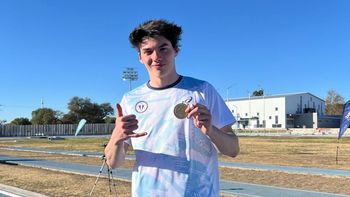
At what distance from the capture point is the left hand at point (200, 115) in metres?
2.86

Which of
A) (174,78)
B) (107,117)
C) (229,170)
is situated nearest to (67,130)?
(107,117)

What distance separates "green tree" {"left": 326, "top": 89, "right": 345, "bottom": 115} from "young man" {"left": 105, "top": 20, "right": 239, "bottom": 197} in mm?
143218

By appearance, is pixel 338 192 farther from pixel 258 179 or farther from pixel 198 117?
pixel 198 117

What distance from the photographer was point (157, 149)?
3.12m

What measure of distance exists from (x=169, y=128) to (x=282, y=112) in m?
126

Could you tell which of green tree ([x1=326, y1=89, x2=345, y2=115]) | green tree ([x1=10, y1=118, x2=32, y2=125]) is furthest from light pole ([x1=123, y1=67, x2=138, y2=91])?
green tree ([x1=326, y1=89, x2=345, y2=115])

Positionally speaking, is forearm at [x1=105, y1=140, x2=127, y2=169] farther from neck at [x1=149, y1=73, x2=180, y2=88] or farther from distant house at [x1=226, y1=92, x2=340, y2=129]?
distant house at [x1=226, y1=92, x2=340, y2=129]

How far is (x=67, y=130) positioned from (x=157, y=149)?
103 meters

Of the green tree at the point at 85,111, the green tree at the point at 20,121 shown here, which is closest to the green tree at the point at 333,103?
the green tree at the point at 85,111

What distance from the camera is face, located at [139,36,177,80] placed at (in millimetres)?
3209

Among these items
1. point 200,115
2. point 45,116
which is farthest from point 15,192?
point 45,116

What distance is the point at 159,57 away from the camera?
3201 millimetres

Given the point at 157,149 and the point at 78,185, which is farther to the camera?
the point at 78,185

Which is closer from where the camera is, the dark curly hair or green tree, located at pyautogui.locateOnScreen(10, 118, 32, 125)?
the dark curly hair
